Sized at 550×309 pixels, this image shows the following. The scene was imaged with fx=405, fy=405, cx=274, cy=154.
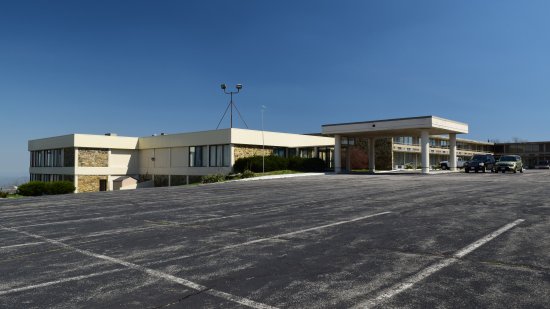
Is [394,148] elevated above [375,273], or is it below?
above

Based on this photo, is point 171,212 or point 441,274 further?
point 171,212

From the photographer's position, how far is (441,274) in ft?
18.3

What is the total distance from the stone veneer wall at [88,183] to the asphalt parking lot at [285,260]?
37.7m

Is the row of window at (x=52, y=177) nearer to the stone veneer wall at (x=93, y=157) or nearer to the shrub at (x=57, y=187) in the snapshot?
the stone veneer wall at (x=93, y=157)

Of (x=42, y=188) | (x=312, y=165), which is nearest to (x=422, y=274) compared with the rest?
(x=42, y=188)

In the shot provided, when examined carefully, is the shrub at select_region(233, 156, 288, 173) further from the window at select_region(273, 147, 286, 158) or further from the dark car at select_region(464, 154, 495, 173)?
the dark car at select_region(464, 154, 495, 173)

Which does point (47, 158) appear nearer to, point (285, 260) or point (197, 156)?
point (197, 156)

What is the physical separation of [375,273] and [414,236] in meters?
2.88

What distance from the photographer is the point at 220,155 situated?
41.7 m

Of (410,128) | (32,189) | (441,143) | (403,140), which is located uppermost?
(441,143)

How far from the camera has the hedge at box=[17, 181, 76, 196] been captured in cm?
3447

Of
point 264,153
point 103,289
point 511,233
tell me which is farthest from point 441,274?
point 264,153

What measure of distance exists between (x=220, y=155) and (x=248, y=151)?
9.53 feet

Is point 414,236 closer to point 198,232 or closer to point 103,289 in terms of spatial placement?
point 198,232
